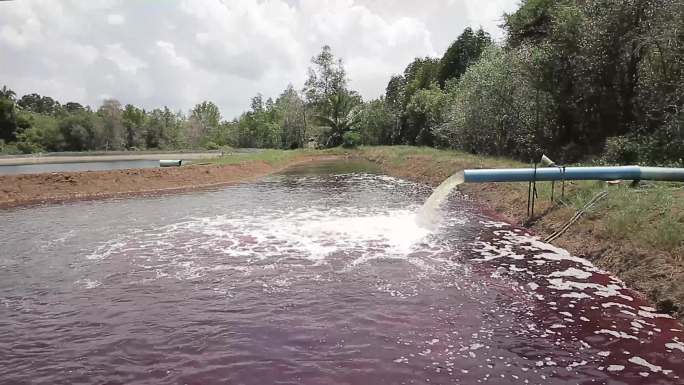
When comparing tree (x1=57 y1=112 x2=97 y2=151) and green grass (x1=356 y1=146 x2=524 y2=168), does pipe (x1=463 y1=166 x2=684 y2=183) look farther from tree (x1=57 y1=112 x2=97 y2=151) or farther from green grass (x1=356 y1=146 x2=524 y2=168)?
tree (x1=57 y1=112 x2=97 y2=151)

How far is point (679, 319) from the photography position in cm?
643

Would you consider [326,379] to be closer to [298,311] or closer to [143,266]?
[298,311]

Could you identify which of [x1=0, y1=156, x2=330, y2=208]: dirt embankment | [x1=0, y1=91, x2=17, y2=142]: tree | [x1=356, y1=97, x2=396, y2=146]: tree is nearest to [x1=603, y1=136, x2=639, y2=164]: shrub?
[x1=0, y1=156, x2=330, y2=208]: dirt embankment

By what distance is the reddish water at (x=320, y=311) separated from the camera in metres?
5.41

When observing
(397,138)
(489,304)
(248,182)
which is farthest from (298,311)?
(397,138)

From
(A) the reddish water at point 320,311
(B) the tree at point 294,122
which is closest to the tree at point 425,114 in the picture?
(B) the tree at point 294,122

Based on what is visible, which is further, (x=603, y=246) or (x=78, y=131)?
(x=78, y=131)

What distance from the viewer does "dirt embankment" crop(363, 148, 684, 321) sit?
7018 mm

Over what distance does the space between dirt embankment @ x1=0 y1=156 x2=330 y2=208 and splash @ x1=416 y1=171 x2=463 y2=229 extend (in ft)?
47.7

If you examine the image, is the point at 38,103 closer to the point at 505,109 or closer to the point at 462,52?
the point at 462,52

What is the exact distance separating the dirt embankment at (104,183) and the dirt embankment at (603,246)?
16.2m

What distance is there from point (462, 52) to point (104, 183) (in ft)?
143

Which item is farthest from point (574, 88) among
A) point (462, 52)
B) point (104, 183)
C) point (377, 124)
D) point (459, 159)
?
point (377, 124)

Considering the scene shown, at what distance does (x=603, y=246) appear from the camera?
919 cm
